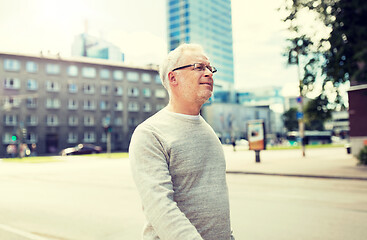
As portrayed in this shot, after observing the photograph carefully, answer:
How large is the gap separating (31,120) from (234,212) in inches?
1977

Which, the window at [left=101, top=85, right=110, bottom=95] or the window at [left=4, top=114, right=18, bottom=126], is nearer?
the window at [left=4, top=114, right=18, bottom=126]

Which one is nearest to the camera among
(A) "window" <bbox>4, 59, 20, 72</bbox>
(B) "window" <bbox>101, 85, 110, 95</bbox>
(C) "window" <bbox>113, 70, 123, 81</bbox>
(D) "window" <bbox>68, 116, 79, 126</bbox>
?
(A) "window" <bbox>4, 59, 20, 72</bbox>

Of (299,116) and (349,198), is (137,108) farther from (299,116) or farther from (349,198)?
(349,198)

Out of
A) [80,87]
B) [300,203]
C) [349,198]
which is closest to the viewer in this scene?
[300,203]

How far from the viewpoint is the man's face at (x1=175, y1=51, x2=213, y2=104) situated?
5.90 feet

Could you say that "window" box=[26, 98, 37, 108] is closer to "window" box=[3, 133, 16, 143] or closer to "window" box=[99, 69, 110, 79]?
"window" box=[3, 133, 16, 143]

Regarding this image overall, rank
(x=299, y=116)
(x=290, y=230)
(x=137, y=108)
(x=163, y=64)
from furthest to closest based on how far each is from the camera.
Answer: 1. (x=137, y=108)
2. (x=299, y=116)
3. (x=290, y=230)
4. (x=163, y=64)

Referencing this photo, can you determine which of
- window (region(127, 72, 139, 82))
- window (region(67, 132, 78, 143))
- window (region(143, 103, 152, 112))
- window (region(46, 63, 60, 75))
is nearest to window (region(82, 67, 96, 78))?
window (region(46, 63, 60, 75))

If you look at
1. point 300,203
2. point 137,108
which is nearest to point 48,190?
point 300,203

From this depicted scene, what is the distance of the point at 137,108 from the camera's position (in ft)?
207

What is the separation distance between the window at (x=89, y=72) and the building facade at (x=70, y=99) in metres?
0.05

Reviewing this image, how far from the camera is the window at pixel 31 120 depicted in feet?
169

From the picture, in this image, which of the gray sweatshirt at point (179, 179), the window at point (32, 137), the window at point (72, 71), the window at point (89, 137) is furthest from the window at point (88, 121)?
the gray sweatshirt at point (179, 179)

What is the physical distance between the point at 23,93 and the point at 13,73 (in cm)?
309
